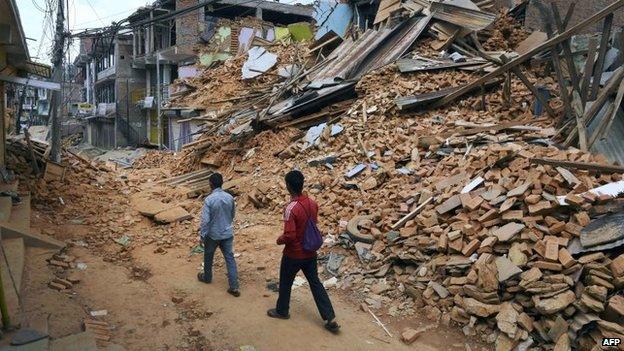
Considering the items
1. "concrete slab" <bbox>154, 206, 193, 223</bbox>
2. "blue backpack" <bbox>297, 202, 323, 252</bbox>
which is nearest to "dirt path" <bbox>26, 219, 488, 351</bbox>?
"blue backpack" <bbox>297, 202, 323, 252</bbox>

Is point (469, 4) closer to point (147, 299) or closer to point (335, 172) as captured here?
point (335, 172)

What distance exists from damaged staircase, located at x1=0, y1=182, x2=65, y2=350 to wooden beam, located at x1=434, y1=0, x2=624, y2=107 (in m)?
7.82

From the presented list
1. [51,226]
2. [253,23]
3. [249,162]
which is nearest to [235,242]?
[51,226]

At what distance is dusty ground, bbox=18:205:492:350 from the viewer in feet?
14.3

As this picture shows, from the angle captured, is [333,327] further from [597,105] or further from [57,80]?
[57,80]

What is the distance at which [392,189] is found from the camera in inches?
296

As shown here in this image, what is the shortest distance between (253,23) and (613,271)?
85.0 ft

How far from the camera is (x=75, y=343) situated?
3738 millimetres

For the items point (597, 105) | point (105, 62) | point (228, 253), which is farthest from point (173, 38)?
point (597, 105)

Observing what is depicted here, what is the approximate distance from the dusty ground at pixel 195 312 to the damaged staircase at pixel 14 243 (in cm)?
16

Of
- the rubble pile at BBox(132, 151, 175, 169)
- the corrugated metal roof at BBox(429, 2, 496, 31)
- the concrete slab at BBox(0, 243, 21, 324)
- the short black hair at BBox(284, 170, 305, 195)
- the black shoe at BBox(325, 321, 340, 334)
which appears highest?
the corrugated metal roof at BBox(429, 2, 496, 31)

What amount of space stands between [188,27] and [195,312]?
25885 mm

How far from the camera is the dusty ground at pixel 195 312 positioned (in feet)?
14.3

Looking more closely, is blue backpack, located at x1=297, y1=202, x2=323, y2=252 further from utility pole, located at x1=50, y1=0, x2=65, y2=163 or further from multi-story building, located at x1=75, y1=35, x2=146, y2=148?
multi-story building, located at x1=75, y1=35, x2=146, y2=148
